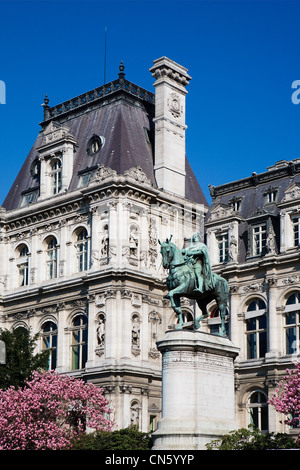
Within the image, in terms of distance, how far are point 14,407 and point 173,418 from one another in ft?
45.8

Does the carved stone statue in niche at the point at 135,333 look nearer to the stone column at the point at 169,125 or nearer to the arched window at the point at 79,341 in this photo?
the arched window at the point at 79,341

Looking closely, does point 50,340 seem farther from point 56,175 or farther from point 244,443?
point 244,443

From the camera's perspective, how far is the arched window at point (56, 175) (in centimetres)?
6084

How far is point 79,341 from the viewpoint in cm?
5625

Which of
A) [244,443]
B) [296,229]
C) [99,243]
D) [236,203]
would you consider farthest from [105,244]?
[244,443]

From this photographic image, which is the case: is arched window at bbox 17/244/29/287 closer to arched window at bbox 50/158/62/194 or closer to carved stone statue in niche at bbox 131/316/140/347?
arched window at bbox 50/158/62/194

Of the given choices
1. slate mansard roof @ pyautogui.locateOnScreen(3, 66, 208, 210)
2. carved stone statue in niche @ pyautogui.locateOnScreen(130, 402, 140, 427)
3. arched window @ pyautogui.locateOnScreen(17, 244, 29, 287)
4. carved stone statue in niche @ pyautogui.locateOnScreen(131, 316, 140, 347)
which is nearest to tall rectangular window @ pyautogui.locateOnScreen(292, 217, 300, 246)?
carved stone statue in niche @ pyautogui.locateOnScreen(131, 316, 140, 347)

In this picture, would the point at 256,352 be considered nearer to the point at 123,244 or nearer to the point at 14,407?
the point at 123,244

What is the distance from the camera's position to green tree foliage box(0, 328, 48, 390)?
5050 cm

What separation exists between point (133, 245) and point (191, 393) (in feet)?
71.8

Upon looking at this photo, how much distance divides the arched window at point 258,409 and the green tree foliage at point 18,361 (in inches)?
496

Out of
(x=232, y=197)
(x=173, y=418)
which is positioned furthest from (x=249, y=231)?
(x=173, y=418)

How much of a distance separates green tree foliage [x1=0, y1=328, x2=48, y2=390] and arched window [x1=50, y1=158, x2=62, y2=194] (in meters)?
11.6

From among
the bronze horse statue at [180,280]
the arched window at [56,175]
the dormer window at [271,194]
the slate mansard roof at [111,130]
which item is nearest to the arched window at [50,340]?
the arched window at [56,175]
